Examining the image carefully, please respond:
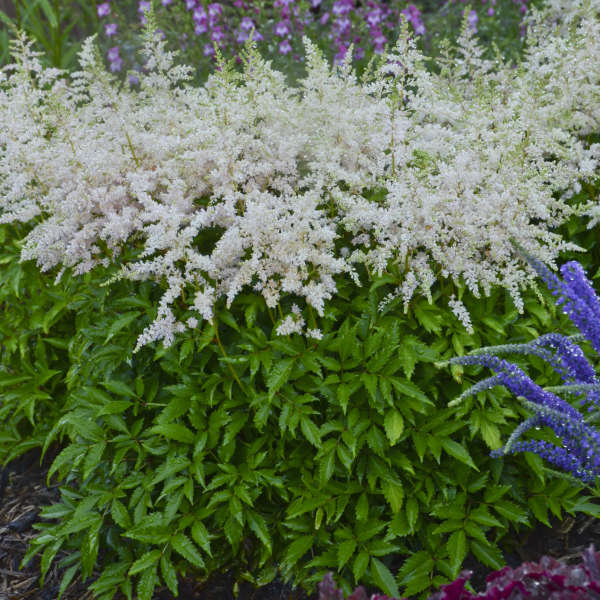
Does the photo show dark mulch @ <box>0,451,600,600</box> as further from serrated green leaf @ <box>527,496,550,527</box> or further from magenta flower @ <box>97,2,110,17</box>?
magenta flower @ <box>97,2,110,17</box>

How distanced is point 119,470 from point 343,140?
6.22 ft

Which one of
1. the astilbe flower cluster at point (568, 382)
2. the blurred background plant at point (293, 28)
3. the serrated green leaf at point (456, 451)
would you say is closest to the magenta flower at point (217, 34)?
the blurred background plant at point (293, 28)

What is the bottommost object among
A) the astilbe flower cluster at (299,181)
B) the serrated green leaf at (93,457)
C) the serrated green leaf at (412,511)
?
the serrated green leaf at (412,511)

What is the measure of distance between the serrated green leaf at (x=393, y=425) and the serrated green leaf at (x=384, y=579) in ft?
1.68

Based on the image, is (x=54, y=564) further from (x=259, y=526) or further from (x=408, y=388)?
(x=408, y=388)

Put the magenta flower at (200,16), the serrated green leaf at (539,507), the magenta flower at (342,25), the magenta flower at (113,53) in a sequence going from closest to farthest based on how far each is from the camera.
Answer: the serrated green leaf at (539,507)
the magenta flower at (342,25)
the magenta flower at (200,16)
the magenta flower at (113,53)

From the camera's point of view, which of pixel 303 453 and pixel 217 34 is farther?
pixel 217 34

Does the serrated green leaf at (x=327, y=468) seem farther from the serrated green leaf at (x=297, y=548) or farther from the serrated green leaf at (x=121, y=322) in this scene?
the serrated green leaf at (x=121, y=322)

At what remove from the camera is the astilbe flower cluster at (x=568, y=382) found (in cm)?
179

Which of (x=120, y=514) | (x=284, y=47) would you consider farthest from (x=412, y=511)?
(x=284, y=47)

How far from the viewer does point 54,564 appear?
3.37 metres

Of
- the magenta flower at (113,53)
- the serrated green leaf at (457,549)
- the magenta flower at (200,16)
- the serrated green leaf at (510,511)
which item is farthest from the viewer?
the magenta flower at (113,53)

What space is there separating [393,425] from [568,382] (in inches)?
32.0

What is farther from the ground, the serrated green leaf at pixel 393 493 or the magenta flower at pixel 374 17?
the magenta flower at pixel 374 17
